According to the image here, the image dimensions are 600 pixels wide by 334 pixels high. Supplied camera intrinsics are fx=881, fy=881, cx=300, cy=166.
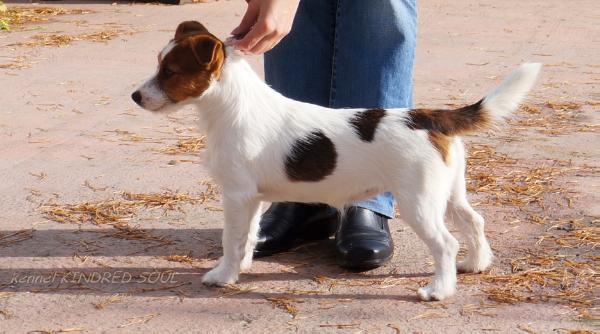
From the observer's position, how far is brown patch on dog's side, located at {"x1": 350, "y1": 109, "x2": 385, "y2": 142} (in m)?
3.34

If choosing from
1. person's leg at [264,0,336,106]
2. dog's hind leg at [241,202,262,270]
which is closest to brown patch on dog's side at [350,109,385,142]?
dog's hind leg at [241,202,262,270]

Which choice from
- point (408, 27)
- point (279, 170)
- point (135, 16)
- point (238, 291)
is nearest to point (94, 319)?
point (238, 291)

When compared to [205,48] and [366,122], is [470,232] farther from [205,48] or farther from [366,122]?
[205,48]

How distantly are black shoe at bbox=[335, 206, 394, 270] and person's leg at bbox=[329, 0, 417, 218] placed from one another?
7 cm

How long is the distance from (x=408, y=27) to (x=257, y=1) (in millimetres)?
888

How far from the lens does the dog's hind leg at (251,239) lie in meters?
3.62

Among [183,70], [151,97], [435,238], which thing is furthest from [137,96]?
[435,238]

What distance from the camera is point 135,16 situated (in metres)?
10.6

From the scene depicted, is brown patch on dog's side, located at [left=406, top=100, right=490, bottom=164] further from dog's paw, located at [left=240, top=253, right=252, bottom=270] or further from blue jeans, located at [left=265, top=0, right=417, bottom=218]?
dog's paw, located at [left=240, top=253, right=252, bottom=270]

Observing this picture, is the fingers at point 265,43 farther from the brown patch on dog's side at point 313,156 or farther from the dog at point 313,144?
the brown patch on dog's side at point 313,156

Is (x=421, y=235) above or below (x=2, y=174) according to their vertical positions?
above

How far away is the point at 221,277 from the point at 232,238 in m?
0.16

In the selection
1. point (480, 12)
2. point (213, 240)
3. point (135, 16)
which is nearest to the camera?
point (213, 240)

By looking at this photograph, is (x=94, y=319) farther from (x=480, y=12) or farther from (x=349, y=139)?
(x=480, y=12)
